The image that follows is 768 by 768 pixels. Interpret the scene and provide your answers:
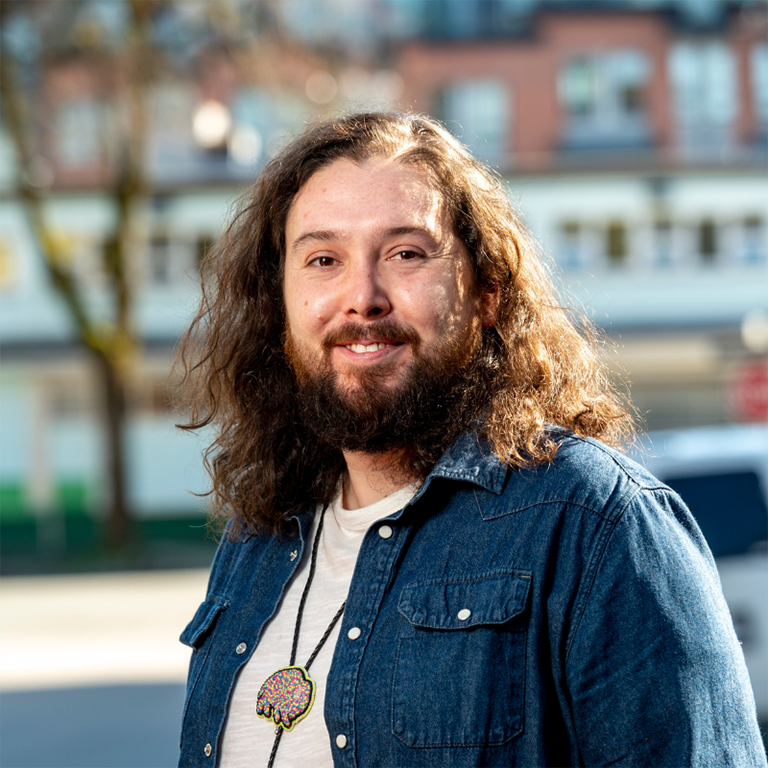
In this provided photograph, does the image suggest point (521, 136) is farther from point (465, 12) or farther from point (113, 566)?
point (113, 566)

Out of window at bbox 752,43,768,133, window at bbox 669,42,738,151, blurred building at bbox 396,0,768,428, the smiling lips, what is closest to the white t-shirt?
the smiling lips

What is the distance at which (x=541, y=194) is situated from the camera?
76.7ft

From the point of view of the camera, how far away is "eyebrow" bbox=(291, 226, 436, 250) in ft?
6.42

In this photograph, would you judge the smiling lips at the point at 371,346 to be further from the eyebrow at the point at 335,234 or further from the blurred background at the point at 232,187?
the blurred background at the point at 232,187

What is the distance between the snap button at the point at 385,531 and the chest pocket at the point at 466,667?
208 millimetres

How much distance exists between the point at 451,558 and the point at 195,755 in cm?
70

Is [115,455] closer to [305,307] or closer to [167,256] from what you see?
[167,256]

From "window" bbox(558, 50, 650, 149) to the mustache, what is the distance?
2471 cm

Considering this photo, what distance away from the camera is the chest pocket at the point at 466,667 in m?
1.59

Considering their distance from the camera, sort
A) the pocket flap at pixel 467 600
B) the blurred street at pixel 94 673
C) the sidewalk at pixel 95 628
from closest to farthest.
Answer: the pocket flap at pixel 467 600 < the blurred street at pixel 94 673 < the sidewalk at pixel 95 628

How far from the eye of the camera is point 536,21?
1027 inches

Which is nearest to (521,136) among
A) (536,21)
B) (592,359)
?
(536,21)

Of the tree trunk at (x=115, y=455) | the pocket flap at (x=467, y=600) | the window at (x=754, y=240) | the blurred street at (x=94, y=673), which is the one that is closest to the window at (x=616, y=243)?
the window at (x=754, y=240)

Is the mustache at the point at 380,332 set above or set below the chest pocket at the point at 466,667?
above
